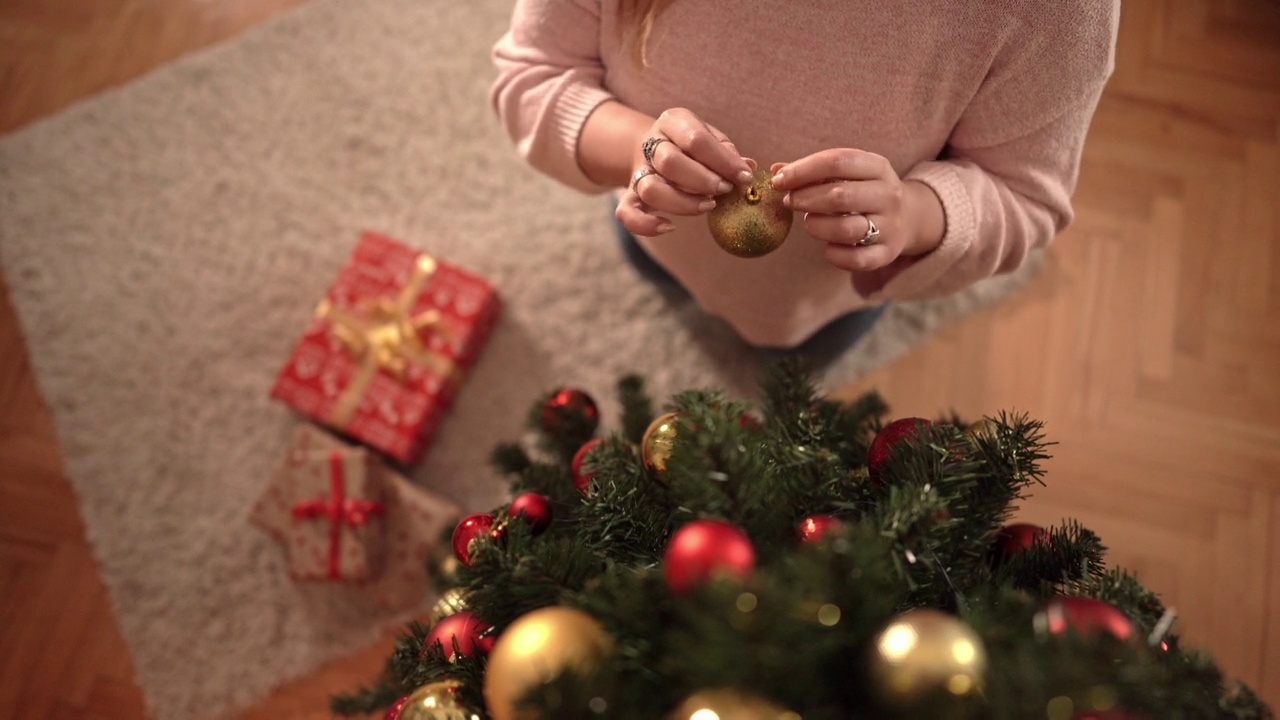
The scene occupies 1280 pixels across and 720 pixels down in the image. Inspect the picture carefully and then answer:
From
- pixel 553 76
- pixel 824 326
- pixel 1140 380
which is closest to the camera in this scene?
pixel 553 76

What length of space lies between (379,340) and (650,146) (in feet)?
2.62

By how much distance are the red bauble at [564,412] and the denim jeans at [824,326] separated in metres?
0.37

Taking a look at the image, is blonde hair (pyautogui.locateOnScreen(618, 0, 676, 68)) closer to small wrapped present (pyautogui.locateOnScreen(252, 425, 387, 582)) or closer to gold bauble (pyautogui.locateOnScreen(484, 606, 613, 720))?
gold bauble (pyautogui.locateOnScreen(484, 606, 613, 720))

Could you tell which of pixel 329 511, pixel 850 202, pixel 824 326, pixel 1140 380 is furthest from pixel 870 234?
pixel 1140 380

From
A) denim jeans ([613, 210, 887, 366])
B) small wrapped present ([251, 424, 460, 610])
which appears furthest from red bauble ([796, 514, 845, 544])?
small wrapped present ([251, 424, 460, 610])

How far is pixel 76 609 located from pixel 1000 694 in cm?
154

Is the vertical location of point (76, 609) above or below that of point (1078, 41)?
below

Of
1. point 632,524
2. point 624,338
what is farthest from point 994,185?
point 624,338

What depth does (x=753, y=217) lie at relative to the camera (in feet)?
1.75

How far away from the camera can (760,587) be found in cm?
33

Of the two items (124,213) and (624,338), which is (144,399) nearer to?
(124,213)

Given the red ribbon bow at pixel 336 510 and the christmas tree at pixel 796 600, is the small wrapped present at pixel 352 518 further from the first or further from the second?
the christmas tree at pixel 796 600

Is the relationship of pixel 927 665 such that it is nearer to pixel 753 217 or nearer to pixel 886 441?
pixel 886 441

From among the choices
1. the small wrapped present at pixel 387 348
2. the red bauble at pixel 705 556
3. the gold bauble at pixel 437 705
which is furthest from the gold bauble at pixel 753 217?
the small wrapped present at pixel 387 348
